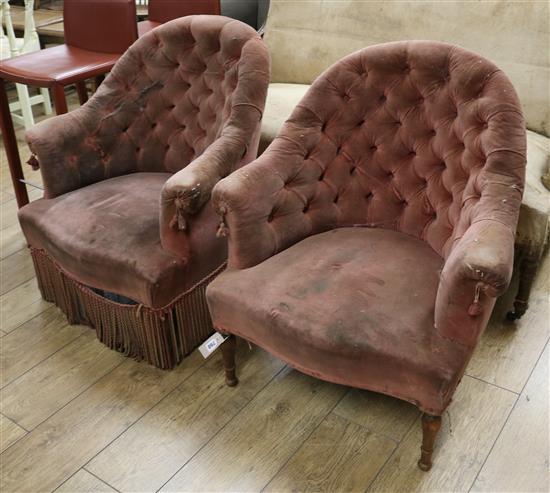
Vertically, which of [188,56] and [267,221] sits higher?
[188,56]

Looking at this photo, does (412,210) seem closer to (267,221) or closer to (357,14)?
(267,221)

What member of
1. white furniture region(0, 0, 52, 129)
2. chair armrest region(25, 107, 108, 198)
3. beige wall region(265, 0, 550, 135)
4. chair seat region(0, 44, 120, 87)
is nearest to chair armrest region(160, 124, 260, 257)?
chair armrest region(25, 107, 108, 198)

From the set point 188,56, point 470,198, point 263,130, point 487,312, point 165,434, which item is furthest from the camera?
point 263,130

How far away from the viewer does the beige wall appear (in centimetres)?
219

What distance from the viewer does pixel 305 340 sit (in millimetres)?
1508

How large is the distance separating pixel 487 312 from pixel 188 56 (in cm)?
128

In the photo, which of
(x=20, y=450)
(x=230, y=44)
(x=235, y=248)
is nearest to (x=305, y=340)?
(x=235, y=248)

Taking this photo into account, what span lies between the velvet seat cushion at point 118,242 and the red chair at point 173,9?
935 mm

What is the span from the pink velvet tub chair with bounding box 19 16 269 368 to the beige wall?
0.75 metres

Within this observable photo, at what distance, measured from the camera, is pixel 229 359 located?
183cm

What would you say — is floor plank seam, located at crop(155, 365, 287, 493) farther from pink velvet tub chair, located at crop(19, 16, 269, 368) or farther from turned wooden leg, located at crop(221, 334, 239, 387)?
pink velvet tub chair, located at crop(19, 16, 269, 368)

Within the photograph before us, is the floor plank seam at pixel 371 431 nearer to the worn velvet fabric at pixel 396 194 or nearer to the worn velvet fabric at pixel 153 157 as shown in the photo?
the worn velvet fabric at pixel 396 194

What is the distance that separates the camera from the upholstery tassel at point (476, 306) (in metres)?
1.35

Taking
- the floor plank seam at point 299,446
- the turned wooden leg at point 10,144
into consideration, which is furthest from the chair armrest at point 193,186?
the turned wooden leg at point 10,144
